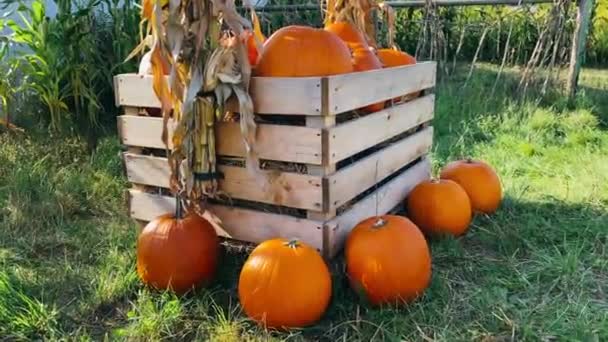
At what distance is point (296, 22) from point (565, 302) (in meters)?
5.16

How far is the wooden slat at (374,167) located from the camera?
88.8 inches

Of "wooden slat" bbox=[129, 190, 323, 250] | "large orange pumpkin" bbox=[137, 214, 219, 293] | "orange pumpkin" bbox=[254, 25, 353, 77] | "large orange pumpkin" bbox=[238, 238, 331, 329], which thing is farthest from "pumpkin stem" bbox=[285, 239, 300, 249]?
"orange pumpkin" bbox=[254, 25, 353, 77]

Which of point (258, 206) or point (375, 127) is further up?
point (375, 127)

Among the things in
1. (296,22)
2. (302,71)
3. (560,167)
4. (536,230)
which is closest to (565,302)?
(536,230)

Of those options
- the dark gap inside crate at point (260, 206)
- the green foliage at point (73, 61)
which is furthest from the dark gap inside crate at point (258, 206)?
the green foliage at point (73, 61)

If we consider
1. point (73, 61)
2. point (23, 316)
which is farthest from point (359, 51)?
point (73, 61)

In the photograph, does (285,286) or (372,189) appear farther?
(372,189)

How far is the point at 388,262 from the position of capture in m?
2.14

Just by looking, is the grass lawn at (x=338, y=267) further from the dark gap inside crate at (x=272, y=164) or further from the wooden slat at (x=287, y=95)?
the wooden slat at (x=287, y=95)

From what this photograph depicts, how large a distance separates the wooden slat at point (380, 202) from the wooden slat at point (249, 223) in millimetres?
82

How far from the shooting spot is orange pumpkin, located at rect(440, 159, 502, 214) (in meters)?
3.02

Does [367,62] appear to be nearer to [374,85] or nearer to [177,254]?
[374,85]

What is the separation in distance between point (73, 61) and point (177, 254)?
2.31 metres

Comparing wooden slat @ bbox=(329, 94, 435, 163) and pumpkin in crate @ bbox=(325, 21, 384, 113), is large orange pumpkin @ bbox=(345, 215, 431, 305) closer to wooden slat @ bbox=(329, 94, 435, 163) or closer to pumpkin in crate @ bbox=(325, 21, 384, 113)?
Result: wooden slat @ bbox=(329, 94, 435, 163)
